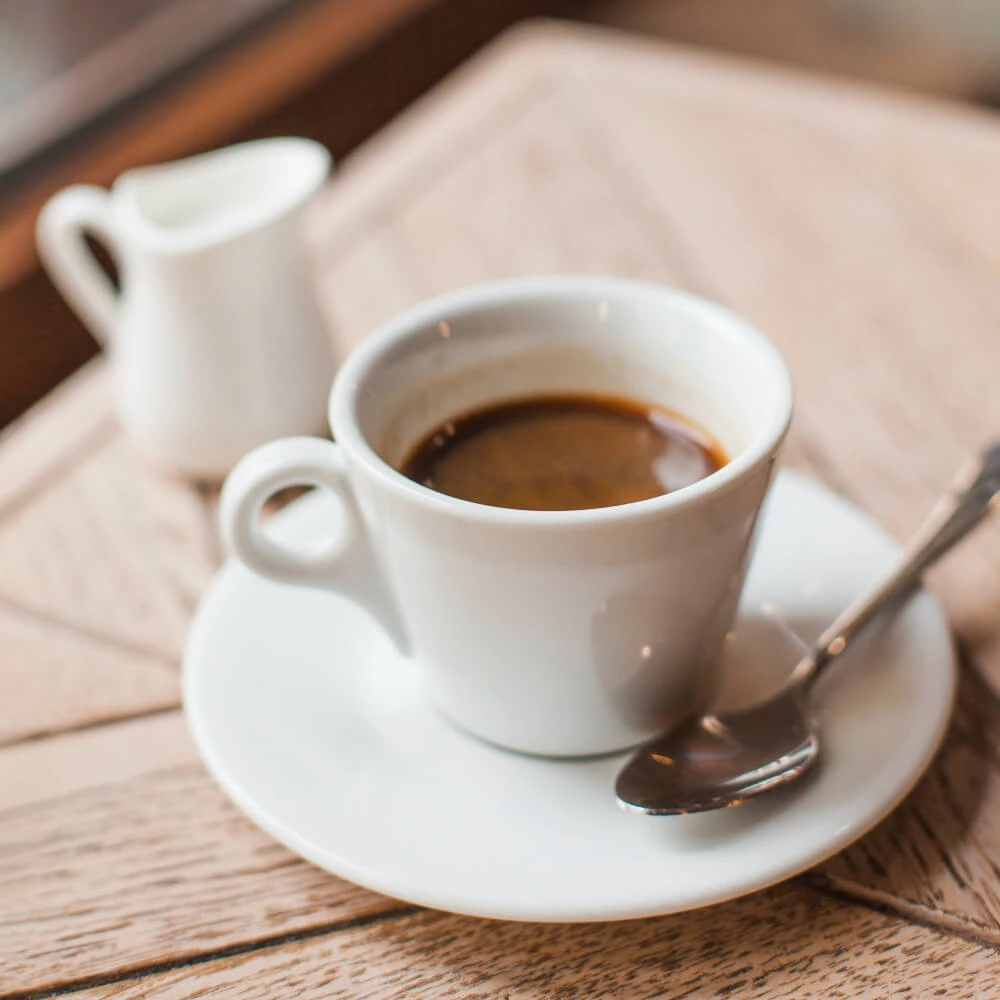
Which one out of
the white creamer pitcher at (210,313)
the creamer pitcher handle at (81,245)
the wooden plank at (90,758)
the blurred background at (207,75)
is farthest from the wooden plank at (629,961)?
the blurred background at (207,75)

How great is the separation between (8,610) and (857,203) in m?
0.74

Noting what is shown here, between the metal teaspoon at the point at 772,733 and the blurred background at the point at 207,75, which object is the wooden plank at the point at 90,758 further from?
the blurred background at the point at 207,75

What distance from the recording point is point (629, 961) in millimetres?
415

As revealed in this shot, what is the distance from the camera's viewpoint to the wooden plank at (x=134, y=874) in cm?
43

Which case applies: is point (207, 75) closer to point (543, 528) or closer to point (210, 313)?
point (210, 313)

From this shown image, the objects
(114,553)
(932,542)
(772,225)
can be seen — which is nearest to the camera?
(932,542)

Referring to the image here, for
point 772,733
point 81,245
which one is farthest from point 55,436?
point 772,733

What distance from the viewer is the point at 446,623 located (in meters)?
0.46

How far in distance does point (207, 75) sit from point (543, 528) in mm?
1387

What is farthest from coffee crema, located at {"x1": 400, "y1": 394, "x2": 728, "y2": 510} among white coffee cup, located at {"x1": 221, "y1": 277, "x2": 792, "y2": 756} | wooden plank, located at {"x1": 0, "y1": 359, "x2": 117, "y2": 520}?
wooden plank, located at {"x1": 0, "y1": 359, "x2": 117, "y2": 520}

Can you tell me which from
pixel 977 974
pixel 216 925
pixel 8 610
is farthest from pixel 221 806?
pixel 977 974

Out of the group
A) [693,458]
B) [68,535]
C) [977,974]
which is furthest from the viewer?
[68,535]

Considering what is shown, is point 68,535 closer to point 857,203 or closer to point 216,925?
point 216,925

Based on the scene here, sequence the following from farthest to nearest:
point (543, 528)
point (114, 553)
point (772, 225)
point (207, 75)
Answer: point (207, 75) < point (772, 225) < point (114, 553) < point (543, 528)
